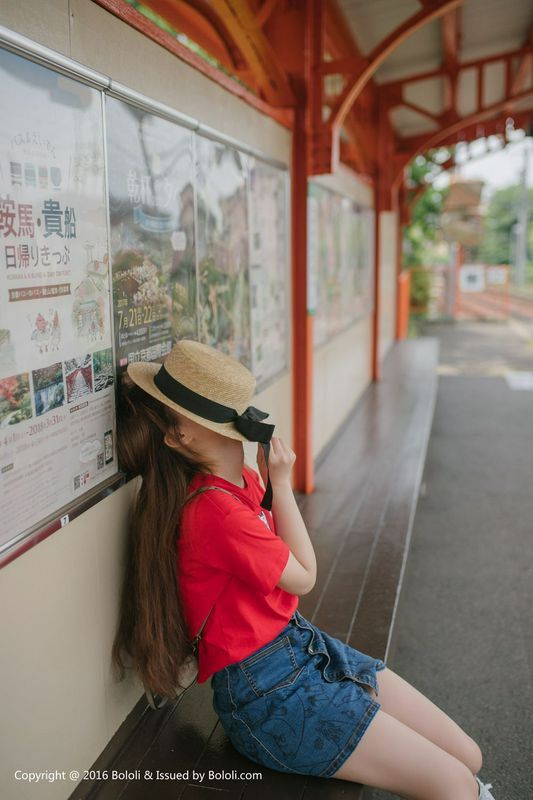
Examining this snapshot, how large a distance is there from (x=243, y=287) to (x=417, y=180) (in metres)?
13.6

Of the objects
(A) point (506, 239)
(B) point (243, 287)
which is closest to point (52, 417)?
(B) point (243, 287)

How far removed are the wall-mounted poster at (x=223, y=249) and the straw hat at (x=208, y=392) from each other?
881mm

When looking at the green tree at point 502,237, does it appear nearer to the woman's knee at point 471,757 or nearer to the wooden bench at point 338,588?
the wooden bench at point 338,588

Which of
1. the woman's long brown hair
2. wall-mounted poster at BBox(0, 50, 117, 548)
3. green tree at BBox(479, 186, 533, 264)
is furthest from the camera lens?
green tree at BBox(479, 186, 533, 264)

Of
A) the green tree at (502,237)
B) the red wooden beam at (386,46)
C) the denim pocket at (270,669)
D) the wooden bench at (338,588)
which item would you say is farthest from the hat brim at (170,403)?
the green tree at (502,237)

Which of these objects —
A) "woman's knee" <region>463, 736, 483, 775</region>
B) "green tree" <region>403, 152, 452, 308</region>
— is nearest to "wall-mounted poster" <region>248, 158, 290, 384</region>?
"woman's knee" <region>463, 736, 483, 775</region>

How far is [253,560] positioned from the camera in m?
1.86

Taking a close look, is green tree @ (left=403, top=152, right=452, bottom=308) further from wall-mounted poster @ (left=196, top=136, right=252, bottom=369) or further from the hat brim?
the hat brim

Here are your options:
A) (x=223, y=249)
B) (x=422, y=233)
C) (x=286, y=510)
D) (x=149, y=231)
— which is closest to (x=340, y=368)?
(x=223, y=249)

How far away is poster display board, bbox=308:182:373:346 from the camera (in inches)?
194

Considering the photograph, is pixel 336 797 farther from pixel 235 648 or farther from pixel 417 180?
pixel 417 180

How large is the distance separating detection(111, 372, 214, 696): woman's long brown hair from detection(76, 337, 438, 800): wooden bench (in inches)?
9.7

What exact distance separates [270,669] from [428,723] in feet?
1.66

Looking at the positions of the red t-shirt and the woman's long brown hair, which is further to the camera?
the woman's long brown hair
